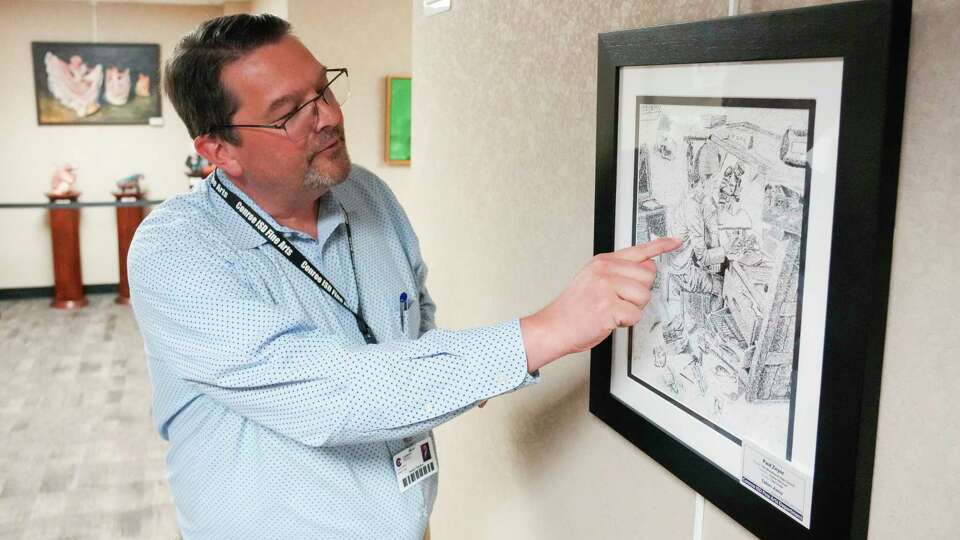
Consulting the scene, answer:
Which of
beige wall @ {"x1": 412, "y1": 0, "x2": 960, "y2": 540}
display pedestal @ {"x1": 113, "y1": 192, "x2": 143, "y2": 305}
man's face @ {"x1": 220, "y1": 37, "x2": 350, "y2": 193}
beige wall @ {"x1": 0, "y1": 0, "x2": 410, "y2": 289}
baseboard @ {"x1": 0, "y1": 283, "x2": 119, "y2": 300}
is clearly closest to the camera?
beige wall @ {"x1": 412, "y1": 0, "x2": 960, "y2": 540}

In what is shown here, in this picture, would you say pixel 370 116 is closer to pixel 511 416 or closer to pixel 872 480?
pixel 511 416

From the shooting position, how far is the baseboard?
8.70 m

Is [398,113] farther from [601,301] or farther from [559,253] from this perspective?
[601,301]

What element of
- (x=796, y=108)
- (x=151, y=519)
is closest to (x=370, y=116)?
(x=151, y=519)

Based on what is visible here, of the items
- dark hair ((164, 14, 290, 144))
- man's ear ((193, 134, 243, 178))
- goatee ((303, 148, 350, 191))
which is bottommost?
goatee ((303, 148, 350, 191))

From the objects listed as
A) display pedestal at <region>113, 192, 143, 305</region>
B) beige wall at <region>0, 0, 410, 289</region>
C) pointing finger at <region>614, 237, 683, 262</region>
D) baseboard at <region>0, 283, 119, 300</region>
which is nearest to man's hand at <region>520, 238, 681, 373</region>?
pointing finger at <region>614, 237, 683, 262</region>

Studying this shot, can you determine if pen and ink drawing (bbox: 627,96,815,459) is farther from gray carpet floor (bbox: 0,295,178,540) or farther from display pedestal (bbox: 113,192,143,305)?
display pedestal (bbox: 113,192,143,305)

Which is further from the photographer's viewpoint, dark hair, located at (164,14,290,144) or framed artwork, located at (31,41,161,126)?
framed artwork, located at (31,41,161,126)

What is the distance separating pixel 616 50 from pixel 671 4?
11 cm

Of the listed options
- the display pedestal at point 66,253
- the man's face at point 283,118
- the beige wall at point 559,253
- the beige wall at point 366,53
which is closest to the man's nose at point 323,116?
the man's face at point 283,118

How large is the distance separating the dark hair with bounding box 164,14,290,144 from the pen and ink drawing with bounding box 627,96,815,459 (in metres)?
0.78

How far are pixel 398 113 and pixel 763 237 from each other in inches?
204

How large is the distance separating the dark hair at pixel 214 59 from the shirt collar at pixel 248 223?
113 mm

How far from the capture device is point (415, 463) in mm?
1775
